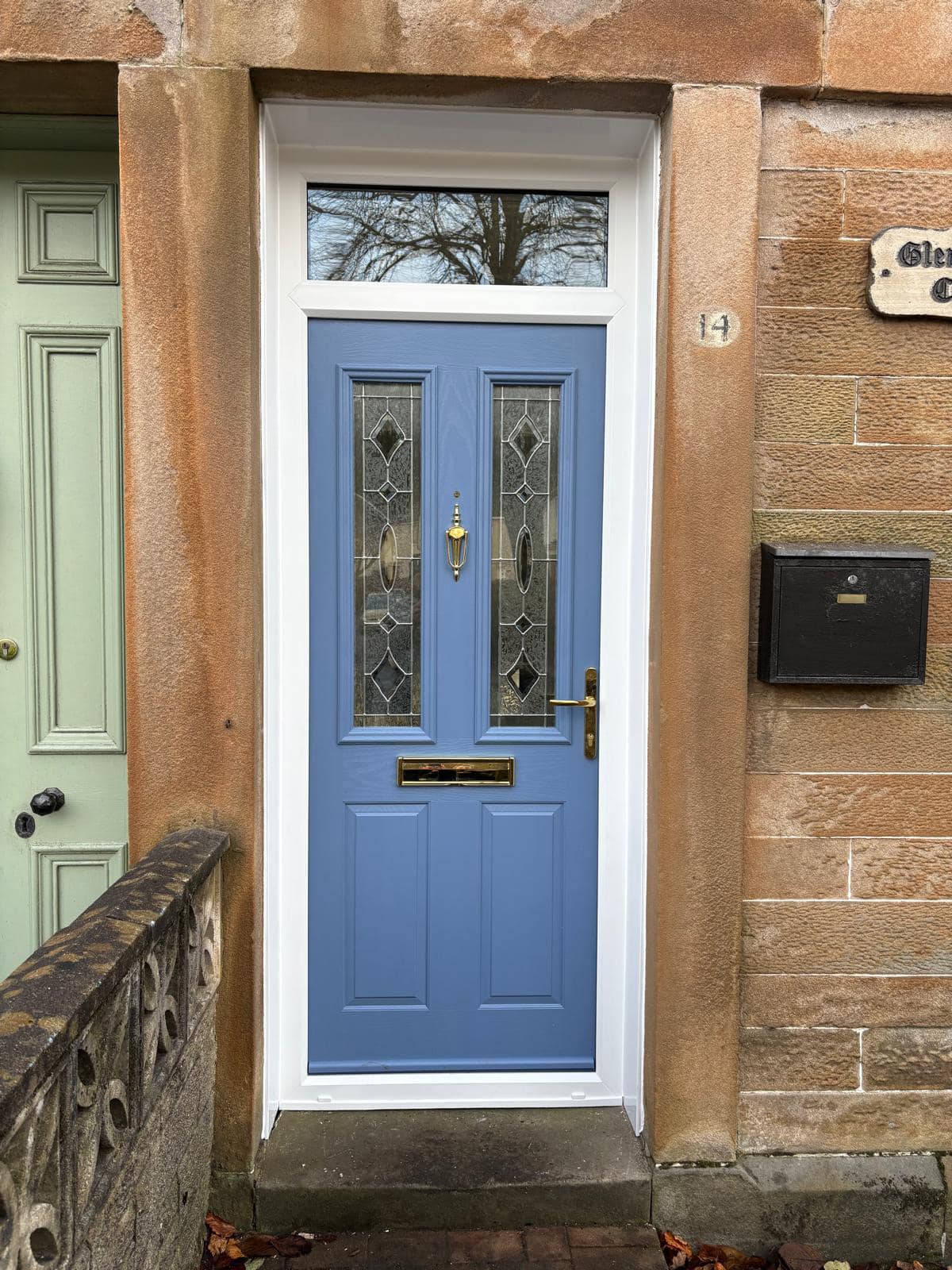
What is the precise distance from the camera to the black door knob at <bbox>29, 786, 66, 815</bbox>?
274cm

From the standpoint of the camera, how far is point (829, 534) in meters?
2.65

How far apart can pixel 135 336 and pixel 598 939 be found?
2213 millimetres

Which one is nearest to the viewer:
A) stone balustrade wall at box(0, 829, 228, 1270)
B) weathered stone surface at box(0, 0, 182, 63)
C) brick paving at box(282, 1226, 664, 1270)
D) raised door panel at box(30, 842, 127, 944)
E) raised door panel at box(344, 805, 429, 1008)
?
stone balustrade wall at box(0, 829, 228, 1270)

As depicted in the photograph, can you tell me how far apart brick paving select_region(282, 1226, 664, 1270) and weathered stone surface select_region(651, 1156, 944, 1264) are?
140 millimetres

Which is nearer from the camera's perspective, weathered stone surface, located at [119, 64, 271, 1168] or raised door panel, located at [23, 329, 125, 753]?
weathered stone surface, located at [119, 64, 271, 1168]

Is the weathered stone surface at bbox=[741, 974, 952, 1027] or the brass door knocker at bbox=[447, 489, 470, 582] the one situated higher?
the brass door knocker at bbox=[447, 489, 470, 582]

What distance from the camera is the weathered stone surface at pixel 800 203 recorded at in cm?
259

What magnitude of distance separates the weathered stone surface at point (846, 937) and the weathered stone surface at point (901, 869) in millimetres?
32

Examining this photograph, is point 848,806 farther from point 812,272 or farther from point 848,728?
point 812,272

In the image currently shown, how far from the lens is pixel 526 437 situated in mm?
2889

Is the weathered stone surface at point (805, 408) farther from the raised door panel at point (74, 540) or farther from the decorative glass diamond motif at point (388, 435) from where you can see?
the raised door panel at point (74, 540)

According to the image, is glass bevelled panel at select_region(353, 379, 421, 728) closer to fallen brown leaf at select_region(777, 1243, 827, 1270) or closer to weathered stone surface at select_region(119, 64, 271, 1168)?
weathered stone surface at select_region(119, 64, 271, 1168)

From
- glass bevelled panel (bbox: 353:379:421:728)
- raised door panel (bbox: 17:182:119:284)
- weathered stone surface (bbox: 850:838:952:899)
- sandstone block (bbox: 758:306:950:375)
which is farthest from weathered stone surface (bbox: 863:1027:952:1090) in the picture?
raised door panel (bbox: 17:182:119:284)

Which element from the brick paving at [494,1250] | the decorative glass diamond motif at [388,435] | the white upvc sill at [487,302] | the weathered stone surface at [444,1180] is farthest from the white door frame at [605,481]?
the brick paving at [494,1250]
